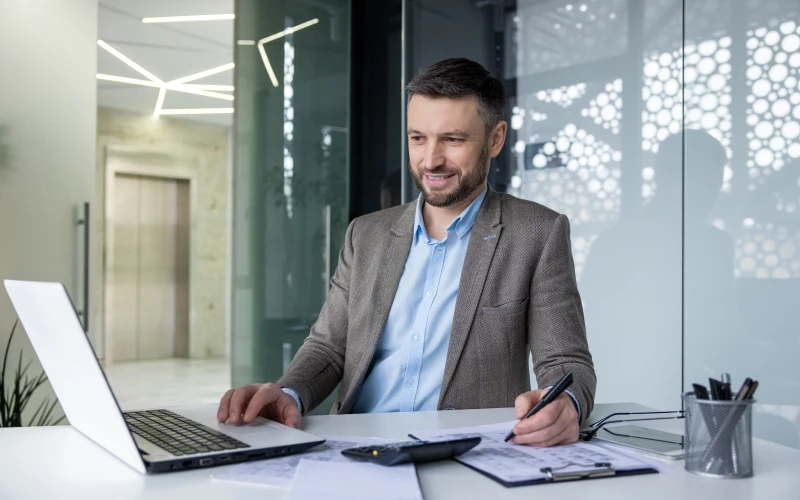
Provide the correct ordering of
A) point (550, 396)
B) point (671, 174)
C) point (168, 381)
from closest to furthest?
point (550, 396), point (671, 174), point (168, 381)

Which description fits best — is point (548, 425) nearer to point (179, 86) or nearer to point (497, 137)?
point (497, 137)

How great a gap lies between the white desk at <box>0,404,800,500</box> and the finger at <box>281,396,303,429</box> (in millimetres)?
302

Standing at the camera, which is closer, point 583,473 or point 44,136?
point 583,473

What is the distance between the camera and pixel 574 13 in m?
3.14

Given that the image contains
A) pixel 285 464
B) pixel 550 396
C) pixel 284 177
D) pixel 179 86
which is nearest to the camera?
pixel 285 464

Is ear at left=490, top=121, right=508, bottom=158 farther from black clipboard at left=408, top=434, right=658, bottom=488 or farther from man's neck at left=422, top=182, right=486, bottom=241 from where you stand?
black clipboard at left=408, top=434, right=658, bottom=488

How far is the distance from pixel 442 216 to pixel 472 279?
0.22 m

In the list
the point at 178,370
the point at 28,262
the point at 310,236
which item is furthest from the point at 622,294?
the point at 178,370

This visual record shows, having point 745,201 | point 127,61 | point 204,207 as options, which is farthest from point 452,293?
point 204,207

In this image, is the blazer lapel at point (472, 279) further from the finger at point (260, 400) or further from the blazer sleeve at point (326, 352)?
the finger at point (260, 400)

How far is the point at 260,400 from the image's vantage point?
1.27 meters

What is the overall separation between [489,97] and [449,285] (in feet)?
1.49

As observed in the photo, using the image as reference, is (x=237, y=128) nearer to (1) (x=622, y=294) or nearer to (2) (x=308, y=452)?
(1) (x=622, y=294)

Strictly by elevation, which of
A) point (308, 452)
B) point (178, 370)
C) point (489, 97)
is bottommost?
A: point (178, 370)
